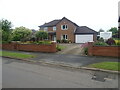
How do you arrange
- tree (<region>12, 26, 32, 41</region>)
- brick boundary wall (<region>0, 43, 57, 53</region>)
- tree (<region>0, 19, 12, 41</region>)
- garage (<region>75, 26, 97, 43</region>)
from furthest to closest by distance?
garage (<region>75, 26, 97, 43</region>), tree (<region>12, 26, 32, 41</region>), tree (<region>0, 19, 12, 41</region>), brick boundary wall (<region>0, 43, 57, 53</region>)

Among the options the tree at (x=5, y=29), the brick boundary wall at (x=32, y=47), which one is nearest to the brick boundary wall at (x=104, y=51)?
the brick boundary wall at (x=32, y=47)

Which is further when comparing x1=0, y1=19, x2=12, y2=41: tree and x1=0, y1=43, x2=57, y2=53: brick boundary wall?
x1=0, y1=19, x2=12, y2=41: tree

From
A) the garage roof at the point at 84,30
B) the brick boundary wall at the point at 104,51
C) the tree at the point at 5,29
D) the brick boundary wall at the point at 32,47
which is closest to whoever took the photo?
the brick boundary wall at the point at 104,51

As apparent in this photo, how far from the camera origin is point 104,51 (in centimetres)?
1381

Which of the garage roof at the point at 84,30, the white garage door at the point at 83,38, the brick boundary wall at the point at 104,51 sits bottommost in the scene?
the brick boundary wall at the point at 104,51

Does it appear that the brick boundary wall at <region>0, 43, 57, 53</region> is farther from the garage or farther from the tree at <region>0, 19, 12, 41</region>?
the garage

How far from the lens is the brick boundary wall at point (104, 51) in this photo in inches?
520

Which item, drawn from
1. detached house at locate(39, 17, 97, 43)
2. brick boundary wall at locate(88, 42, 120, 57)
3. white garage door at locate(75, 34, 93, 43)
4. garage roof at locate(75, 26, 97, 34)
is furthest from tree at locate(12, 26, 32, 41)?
brick boundary wall at locate(88, 42, 120, 57)

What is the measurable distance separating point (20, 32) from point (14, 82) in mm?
22898

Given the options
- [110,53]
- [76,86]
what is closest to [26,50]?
[110,53]

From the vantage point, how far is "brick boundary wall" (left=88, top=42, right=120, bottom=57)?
43.3 feet

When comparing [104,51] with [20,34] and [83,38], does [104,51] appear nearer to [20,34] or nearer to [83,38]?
[20,34]

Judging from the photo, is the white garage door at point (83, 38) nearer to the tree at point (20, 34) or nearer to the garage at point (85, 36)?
the garage at point (85, 36)

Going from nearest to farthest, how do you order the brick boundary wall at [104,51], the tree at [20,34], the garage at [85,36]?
the brick boundary wall at [104,51]
the tree at [20,34]
the garage at [85,36]
